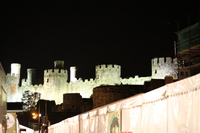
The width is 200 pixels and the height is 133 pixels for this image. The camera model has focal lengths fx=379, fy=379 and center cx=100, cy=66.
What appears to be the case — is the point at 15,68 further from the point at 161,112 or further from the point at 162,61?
the point at 161,112

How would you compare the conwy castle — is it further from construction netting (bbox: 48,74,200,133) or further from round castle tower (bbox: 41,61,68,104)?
construction netting (bbox: 48,74,200,133)

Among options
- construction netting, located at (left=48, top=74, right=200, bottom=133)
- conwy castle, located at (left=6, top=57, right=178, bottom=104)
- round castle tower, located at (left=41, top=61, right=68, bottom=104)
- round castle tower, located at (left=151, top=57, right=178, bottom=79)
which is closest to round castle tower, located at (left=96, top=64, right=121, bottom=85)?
conwy castle, located at (left=6, top=57, right=178, bottom=104)

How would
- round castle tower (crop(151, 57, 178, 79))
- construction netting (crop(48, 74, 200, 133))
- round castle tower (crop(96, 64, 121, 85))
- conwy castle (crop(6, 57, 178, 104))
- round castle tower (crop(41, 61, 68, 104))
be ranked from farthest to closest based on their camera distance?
round castle tower (crop(41, 61, 68, 104)) → round castle tower (crop(96, 64, 121, 85)) → conwy castle (crop(6, 57, 178, 104)) → round castle tower (crop(151, 57, 178, 79)) → construction netting (crop(48, 74, 200, 133))

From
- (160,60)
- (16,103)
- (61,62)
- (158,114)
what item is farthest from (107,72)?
(158,114)

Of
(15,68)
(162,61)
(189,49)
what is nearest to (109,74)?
(162,61)

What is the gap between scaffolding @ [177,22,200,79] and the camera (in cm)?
1619

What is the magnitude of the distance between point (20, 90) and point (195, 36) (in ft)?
125

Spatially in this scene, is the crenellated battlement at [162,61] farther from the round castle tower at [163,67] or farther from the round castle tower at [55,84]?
the round castle tower at [55,84]

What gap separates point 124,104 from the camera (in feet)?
17.0

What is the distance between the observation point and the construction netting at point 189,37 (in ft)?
54.6

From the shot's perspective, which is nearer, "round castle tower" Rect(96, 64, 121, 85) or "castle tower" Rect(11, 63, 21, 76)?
"round castle tower" Rect(96, 64, 121, 85)

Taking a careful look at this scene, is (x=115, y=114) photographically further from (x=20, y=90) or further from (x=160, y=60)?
(x=20, y=90)

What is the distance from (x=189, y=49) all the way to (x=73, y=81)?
31.2 m

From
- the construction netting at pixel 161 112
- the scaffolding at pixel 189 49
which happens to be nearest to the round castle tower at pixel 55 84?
the scaffolding at pixel 189 49
